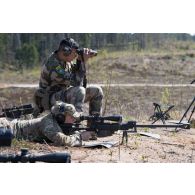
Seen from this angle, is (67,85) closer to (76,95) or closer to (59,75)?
(59,75)

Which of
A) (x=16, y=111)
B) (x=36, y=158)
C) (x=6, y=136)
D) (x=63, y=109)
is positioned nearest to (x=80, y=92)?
(x=63, y=109)

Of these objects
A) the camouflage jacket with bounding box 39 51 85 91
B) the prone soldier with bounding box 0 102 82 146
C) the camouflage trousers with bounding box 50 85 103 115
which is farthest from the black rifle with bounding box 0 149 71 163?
the camouflage jacket with bounding box 39 51 85 91

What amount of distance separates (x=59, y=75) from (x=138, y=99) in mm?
12776

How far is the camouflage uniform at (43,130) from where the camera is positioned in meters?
7.73

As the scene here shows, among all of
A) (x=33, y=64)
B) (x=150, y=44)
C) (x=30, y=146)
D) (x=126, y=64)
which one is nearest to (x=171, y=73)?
(x=126, y=64)

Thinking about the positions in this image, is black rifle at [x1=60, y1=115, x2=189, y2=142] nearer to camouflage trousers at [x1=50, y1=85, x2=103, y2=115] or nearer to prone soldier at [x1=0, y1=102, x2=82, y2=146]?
prone soldier at [x1=0, y1=102, x2=82, y2=146]

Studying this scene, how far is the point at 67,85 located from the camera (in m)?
9.06

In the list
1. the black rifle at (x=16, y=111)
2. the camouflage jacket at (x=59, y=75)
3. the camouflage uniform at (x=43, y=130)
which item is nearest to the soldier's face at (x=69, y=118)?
the camouflage uniform at (x=43, y=130)

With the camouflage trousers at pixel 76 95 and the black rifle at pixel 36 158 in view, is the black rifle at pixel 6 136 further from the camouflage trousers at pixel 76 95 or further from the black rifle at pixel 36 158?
the camouflage trousers at pixel 76 95

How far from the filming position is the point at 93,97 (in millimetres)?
9297

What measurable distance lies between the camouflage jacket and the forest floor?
1.06 meters

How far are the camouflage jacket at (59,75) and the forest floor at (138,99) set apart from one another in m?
1.06

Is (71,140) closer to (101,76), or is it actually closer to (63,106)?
(63,106)

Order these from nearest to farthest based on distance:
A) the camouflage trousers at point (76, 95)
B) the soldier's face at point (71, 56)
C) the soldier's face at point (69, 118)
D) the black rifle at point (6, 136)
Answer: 1. the black rifle at point (6, 136)
2. the soldier's face at point (69, 118)
3. the camouflage trousers at point (76, 95)
4. the soldier's face at point (71, 56)
